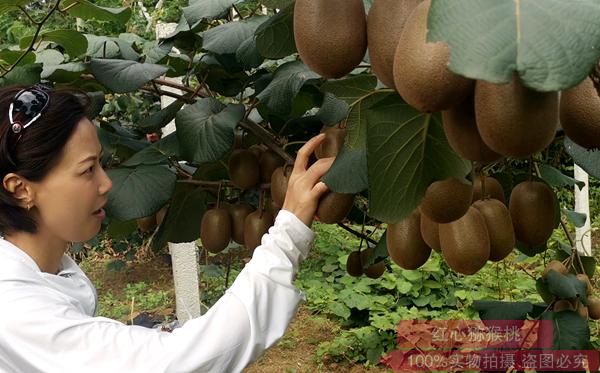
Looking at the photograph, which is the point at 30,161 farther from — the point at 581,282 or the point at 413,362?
the point at 413,362

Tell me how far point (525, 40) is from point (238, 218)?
1111mm

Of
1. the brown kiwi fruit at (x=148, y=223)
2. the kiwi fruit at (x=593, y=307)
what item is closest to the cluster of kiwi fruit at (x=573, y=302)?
the kiwi fruit at (x=593, y=307)

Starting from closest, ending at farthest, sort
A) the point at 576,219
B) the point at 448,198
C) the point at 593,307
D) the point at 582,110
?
the point at 582,110, the point at 448,198, the point at 593,307, the point at 576,219

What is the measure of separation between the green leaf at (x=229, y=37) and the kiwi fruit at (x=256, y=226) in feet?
1.07

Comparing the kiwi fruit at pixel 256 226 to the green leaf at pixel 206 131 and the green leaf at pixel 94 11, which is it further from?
the green leaf at pixel 94 11

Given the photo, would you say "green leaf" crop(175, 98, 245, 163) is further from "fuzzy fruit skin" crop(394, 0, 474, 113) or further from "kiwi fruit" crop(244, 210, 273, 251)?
"fuzzy fruit skin" crop(394, 0, 474, 113)

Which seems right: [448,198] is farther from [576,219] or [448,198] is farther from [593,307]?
[576,219]

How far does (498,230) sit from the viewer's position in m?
1.00

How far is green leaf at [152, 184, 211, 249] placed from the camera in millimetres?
1575

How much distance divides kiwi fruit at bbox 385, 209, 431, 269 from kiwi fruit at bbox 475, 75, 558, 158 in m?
0.52

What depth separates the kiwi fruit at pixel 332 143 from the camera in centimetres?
114

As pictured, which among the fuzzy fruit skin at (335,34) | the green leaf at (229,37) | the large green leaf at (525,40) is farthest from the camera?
the green leaf at (229,37)

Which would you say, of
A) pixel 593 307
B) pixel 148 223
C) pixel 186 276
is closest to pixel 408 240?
pixel 148 223

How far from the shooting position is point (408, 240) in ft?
3.40
